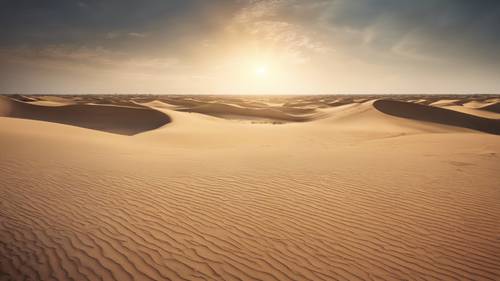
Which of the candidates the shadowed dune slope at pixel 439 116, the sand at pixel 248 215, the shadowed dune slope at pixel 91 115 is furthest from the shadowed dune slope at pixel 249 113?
the sand at pixel 248 215

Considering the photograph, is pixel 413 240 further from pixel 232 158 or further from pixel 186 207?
pixel 232 158

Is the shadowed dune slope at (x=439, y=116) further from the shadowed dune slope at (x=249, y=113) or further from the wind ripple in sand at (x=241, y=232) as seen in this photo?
the wind ripple in sand at (x=241, y=232)

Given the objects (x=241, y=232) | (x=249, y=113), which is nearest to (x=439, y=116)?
(x=249, y=113)

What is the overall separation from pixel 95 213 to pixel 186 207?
4.87 ft

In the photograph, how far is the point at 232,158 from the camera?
990 centimetres

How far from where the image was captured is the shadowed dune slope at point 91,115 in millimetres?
24750

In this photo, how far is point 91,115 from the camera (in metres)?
27.9

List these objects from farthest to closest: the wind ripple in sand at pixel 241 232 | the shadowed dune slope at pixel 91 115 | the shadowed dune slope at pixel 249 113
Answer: the shadowed dune slope at pixel 249 113 < the shadowed dune slope at pixel 91 115 < the wind ripple in sand at pixel 241 232

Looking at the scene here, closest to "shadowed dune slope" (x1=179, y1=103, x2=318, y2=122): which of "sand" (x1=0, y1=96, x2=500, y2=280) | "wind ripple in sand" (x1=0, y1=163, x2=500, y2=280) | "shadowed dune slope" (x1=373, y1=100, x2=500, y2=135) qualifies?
"shadowed dune slope" (x1=373, y1=100, x2=500, y2=135)

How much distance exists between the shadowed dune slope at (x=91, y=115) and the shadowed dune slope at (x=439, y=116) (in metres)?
20.5

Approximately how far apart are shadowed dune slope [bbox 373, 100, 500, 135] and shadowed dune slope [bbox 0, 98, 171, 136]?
808 inches

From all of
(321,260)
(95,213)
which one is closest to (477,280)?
(321,260)

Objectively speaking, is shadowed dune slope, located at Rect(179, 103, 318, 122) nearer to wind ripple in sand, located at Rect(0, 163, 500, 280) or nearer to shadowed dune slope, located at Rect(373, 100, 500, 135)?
shadowed dune slope, located at Rect(373, 100, 500, 135)

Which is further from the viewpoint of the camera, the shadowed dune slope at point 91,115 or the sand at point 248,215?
the shadowed dune slope at point 91,115
